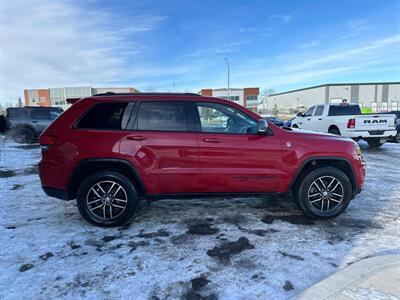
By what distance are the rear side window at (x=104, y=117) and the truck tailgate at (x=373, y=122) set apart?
9.34 meters

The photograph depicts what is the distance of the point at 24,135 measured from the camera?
14047 millimetres

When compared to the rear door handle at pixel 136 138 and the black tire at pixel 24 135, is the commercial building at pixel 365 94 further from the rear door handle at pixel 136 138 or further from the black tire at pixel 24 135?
the rear door handle at pixel 136 138

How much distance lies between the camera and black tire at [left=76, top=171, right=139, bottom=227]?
3.81 meters

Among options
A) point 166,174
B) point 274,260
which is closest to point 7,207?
point 166,174

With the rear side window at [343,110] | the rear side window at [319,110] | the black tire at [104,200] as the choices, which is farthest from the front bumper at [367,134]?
the black tire at [104,200]

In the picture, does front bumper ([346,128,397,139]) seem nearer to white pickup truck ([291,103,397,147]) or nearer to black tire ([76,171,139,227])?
white pickup truck ([291,103,397,147])

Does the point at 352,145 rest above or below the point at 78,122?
below

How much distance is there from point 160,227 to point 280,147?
201 centimetres

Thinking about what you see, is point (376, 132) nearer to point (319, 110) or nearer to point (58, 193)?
point (319, 110)

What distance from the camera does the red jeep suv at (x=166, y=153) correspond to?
375 cm

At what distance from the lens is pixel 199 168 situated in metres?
3.84

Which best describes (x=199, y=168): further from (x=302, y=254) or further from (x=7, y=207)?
(x=7, y=207)

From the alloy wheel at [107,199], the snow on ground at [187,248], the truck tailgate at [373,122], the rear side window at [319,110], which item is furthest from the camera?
the rear side window at [319,110]

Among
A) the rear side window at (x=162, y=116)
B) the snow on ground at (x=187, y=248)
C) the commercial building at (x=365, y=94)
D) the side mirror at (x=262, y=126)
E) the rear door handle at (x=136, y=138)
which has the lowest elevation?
the snow on ground at (x=187, y=248)
